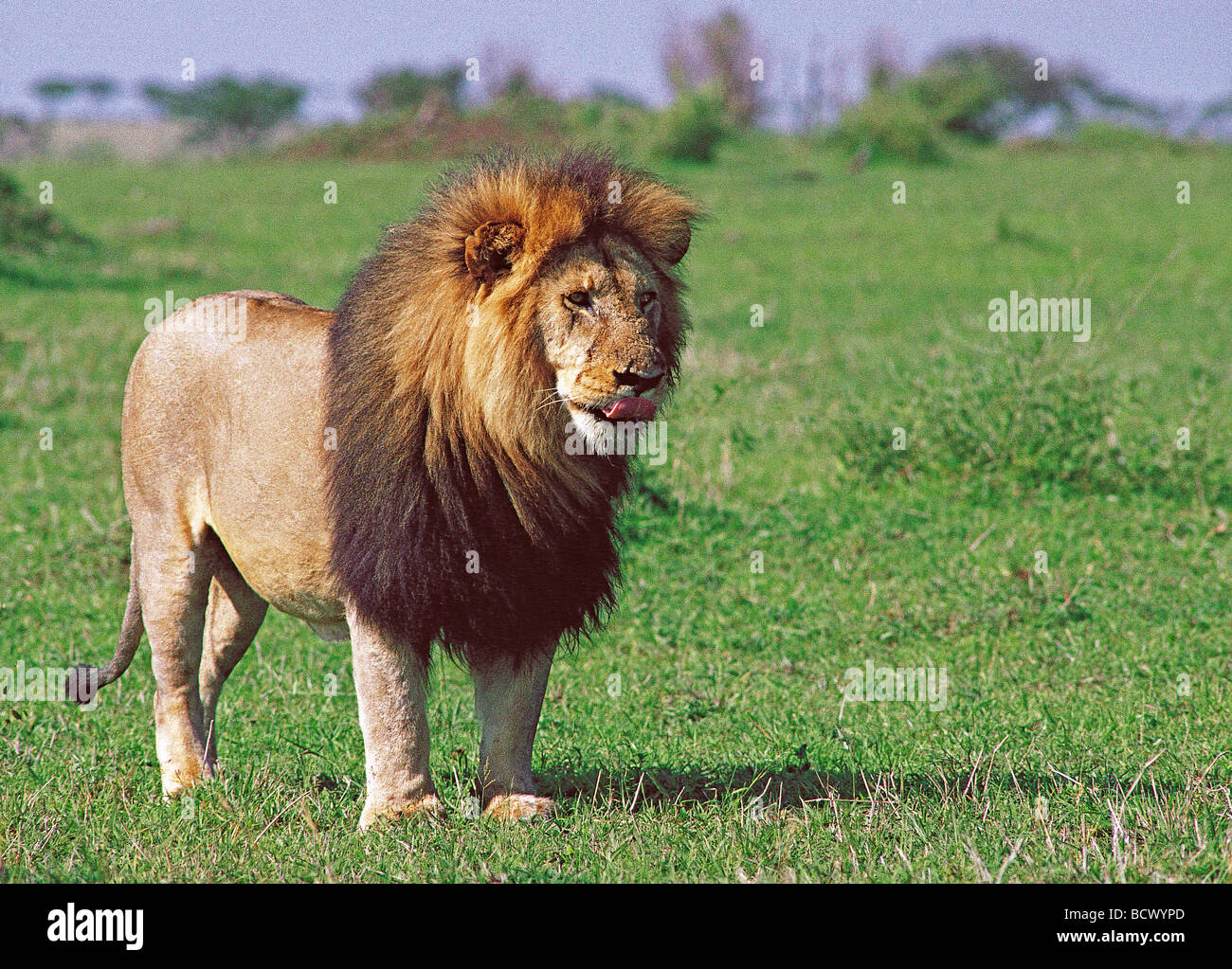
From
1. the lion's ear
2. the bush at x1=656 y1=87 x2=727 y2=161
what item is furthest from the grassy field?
the bush at x1=656 y1=87 x2=727 y2=161

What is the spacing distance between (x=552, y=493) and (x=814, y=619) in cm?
320

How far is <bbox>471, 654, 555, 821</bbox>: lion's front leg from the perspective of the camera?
4.50 metres

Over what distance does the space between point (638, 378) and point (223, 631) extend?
221 cm

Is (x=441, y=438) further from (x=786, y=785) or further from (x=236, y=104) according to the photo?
(x=236, y=104)

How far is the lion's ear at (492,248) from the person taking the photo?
3.96 m

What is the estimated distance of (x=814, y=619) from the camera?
708cm

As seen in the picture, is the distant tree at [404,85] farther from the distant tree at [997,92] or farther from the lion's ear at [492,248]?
the lion's ear at [492,248]

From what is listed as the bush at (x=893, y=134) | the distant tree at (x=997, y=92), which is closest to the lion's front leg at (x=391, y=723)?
the bush at (x=893, y=134)

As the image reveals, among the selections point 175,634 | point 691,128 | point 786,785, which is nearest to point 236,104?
point 691,128

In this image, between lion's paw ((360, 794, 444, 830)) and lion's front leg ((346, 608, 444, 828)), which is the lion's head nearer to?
lion's front leg ((346, 608, 444, 828))

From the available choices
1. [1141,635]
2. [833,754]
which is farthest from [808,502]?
[833,754]

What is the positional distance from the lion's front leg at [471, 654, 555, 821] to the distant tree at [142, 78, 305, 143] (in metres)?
40.3

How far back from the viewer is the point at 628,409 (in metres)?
3.90

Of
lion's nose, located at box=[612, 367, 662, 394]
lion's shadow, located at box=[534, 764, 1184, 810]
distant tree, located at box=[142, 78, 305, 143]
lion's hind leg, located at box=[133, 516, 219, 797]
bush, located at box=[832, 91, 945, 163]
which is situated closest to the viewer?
lion's nose, located at box=[612, 367, 662, 394]
